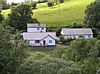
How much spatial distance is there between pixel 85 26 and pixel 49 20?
15426 mm

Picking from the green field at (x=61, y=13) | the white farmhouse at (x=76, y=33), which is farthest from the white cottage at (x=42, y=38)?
the green field at (x=61, y=13)

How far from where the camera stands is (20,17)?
6431 centimetres

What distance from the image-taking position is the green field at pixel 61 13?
3159 inches

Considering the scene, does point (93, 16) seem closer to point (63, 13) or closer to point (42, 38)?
point (42, 38)

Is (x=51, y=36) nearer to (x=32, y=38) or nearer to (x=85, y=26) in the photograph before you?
(x=32, y=38)

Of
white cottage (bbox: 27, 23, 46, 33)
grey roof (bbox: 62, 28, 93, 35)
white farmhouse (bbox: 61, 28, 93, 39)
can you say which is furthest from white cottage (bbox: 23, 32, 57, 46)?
white cottage (bbox: 27, 23, 46, 33)

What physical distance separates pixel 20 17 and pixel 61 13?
2520 cm

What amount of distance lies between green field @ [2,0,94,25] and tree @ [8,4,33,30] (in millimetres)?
11188

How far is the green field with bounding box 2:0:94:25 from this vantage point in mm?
80250

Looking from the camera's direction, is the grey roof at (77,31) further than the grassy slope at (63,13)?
No

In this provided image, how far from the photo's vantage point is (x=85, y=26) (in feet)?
219

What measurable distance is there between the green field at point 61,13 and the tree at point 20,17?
36.7ft

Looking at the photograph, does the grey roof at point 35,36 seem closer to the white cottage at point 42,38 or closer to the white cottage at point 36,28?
the white cottage at point 42,38

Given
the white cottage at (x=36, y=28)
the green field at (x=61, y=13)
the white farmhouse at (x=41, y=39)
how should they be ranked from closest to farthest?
the white farmhouse at (x=41, y=39)
the white cottage at (x=36, y=28)
the green field at (x=61, y=13)
